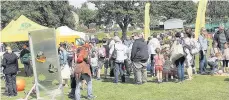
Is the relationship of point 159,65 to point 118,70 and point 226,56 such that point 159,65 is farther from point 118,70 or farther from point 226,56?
point 226,56

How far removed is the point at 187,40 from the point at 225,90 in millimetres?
2574

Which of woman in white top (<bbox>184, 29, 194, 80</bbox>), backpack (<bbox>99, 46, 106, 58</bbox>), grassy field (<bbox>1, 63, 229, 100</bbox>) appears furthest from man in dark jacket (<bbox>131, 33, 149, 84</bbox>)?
backpack (<bbox>99, 46, 106, 58</bbox>)

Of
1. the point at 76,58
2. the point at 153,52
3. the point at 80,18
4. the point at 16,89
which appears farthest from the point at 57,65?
the point at 80,18

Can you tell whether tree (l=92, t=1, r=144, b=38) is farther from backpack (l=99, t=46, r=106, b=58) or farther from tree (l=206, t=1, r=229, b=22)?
backpack (l=99, t=46, r=106, b=58)

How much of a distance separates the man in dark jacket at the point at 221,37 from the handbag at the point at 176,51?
2856mm

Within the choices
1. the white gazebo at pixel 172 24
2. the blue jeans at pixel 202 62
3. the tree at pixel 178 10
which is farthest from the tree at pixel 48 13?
the blue jeans at pixel 202 62

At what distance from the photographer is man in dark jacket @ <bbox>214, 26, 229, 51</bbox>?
1475 centimetres

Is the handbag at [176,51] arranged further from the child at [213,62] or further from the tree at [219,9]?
the tree at [219,9]

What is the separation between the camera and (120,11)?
69.5 meters

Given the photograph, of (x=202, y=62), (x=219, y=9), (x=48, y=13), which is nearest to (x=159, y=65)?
(x=202, y=62)

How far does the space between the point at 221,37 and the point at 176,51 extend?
317 cm

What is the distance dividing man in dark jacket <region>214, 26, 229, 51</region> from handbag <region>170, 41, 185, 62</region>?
2856mm

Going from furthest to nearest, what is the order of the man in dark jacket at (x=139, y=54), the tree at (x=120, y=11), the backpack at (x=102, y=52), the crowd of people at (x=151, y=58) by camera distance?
the tree at (x=120, y=11)
the backpack at (x=102, y=52)
the man in dark jacket at (x=139, y=54)
the crowd of people at (x=151, y=58)

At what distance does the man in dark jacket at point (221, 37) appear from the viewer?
48.4ft
